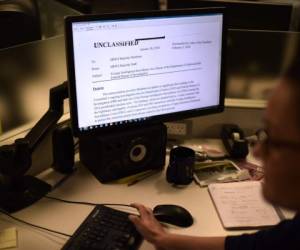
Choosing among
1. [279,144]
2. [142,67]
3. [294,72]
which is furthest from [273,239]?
[142,67]

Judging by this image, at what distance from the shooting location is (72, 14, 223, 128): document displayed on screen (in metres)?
1.29

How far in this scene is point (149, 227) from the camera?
1.19m

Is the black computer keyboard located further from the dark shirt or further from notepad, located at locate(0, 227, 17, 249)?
the dark shirt

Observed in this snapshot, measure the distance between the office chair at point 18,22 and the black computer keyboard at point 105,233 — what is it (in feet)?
2.62

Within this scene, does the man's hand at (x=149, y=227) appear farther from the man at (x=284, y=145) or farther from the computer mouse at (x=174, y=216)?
the man at (x=284, y=145)

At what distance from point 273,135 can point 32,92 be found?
947 mm

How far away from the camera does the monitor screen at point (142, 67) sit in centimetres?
128

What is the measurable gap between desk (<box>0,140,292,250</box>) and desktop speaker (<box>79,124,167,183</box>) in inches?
1.7

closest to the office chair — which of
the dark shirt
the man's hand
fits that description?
the man's hand

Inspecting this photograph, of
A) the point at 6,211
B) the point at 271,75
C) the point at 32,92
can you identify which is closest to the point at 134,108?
the point at 32,92

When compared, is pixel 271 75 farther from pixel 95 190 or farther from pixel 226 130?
pixel 95 190

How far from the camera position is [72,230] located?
1225 millimetres

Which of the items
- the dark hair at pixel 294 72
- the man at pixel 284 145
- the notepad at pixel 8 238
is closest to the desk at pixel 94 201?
the notepad at pixel 8 238

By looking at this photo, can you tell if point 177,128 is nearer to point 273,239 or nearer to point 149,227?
point 149,227
